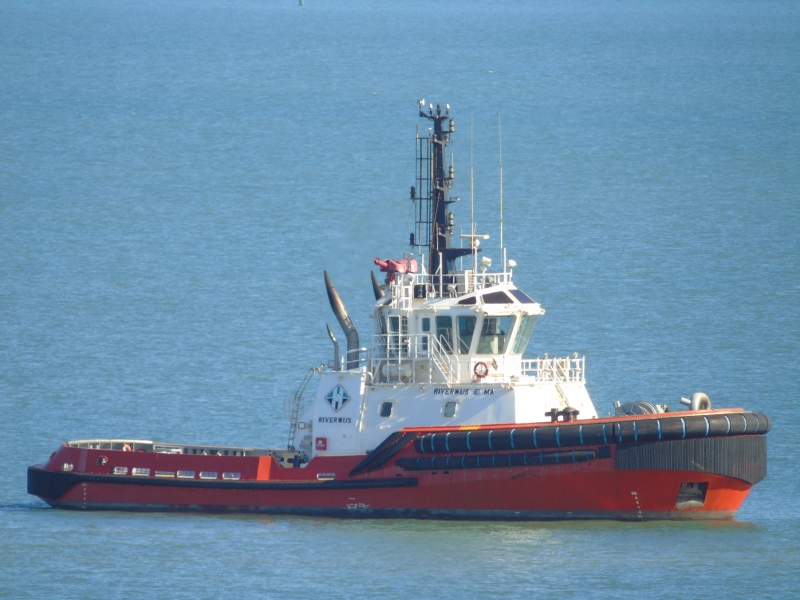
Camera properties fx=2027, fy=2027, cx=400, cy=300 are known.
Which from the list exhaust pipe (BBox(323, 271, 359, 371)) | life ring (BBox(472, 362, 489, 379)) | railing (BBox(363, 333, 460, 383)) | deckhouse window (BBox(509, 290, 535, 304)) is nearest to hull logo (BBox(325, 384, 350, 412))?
railing (BBox(363, 333, 460, 383))

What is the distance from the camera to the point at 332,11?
437ft

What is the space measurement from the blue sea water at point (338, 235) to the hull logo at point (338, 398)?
2.42m

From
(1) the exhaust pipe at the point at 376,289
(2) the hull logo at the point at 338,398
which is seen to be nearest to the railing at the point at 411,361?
(2) the hull logo at the point at 338,398

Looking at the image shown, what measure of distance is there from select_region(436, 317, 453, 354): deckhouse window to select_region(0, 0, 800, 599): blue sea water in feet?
11.0

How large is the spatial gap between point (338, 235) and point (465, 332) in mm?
7905

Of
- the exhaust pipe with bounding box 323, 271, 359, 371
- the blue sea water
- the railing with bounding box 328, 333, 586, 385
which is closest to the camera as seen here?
the blue sea water

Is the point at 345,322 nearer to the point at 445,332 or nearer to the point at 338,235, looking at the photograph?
the point at 445,332

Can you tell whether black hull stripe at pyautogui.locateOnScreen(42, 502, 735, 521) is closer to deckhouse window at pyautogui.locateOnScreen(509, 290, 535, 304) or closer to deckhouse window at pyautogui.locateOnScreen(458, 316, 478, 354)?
deckhouse window at pyautogui.locateOnScreen(458, 316, 478, 354)

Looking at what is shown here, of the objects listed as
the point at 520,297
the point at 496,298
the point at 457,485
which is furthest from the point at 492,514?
the point at 520,297

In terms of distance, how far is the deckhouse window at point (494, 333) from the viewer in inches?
1340

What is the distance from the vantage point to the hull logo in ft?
112

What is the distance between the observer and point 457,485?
108 feet

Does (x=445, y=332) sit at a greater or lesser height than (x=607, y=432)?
greater

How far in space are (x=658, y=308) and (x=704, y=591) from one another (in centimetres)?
2834
